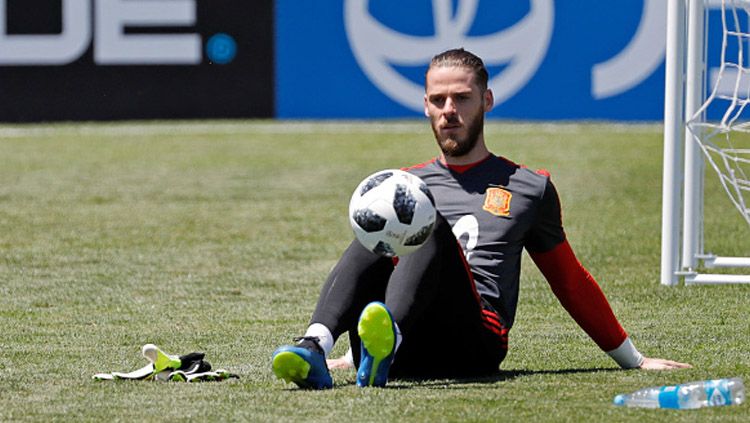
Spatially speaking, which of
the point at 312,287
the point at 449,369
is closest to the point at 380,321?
the point at 449,369

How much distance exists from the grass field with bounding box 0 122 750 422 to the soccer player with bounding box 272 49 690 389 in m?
0.12

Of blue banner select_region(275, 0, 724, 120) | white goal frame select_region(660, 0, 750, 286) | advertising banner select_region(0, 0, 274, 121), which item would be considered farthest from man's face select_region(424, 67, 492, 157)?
advertising banner select_region(0, 0, 274, 121)

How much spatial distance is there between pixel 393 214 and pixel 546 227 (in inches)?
30.4

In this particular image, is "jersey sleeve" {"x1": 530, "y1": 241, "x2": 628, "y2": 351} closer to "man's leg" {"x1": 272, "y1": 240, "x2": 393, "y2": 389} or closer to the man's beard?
the man's beard

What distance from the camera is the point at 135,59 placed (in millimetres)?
18562

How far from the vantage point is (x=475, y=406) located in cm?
462

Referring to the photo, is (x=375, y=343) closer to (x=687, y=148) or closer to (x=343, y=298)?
(x=343, y=298)

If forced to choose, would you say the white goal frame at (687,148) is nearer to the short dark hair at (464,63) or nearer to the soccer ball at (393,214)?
the short dark hair at (464,63)

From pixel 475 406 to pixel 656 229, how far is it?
592 cm

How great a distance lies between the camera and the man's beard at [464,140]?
16.9ft

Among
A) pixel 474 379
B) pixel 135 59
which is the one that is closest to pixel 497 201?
pixel 474 379

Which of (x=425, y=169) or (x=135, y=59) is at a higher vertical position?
(x=425, y=169)

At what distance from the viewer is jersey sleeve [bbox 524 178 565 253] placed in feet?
17.2

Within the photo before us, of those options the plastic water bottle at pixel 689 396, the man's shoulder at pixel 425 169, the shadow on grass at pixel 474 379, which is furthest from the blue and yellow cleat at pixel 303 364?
the plastic water bottle at pixel 689 396
